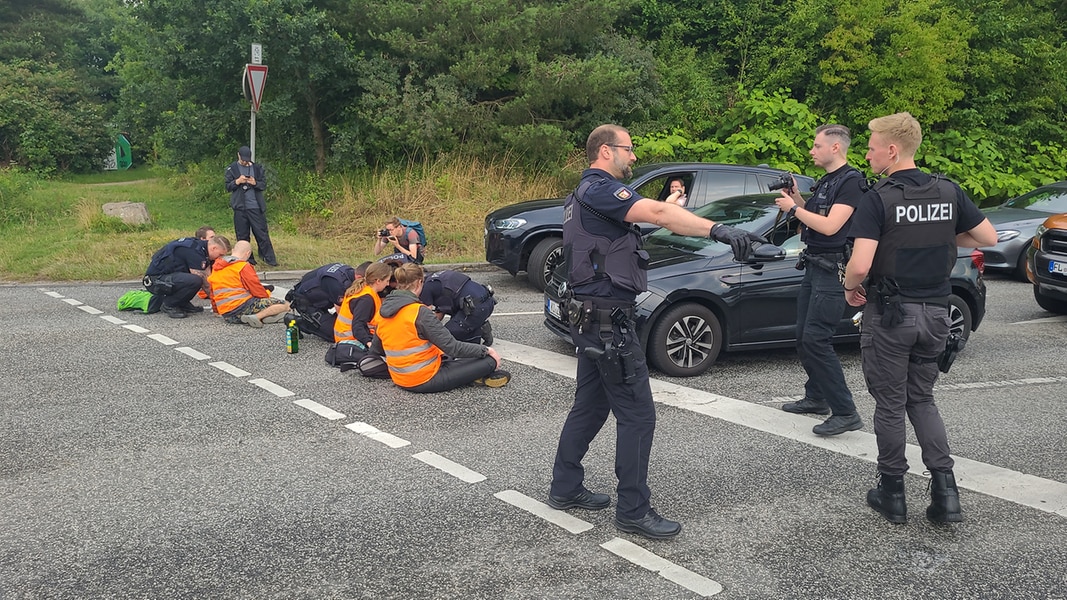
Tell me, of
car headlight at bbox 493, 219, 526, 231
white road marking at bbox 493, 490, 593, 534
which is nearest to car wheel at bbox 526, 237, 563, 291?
car headlight at bbox 493, 219, 526, 231

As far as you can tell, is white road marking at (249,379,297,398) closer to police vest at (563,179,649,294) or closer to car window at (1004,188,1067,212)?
police vest at (563,179,649,294)

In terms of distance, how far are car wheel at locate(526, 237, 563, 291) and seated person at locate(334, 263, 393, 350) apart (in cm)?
382

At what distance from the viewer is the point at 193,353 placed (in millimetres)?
8141

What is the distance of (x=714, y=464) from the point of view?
529 cm

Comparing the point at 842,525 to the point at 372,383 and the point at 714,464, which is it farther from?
the point at 372,383

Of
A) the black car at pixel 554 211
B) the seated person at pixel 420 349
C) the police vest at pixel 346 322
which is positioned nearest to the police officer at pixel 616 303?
the seated person at pixel 420 349

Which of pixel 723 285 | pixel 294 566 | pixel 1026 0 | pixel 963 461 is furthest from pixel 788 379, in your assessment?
pixel 1026 0

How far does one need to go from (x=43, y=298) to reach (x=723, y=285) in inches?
335

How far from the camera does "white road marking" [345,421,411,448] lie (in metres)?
5.65

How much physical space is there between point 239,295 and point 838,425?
635 centimetres

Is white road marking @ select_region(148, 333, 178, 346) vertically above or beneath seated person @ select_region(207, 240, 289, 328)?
beneath

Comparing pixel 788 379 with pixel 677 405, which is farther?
pixel 788 379

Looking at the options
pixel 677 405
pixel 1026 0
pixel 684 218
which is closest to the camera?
pixel 684 218

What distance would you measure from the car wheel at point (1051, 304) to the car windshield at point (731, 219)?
3.92 meters
